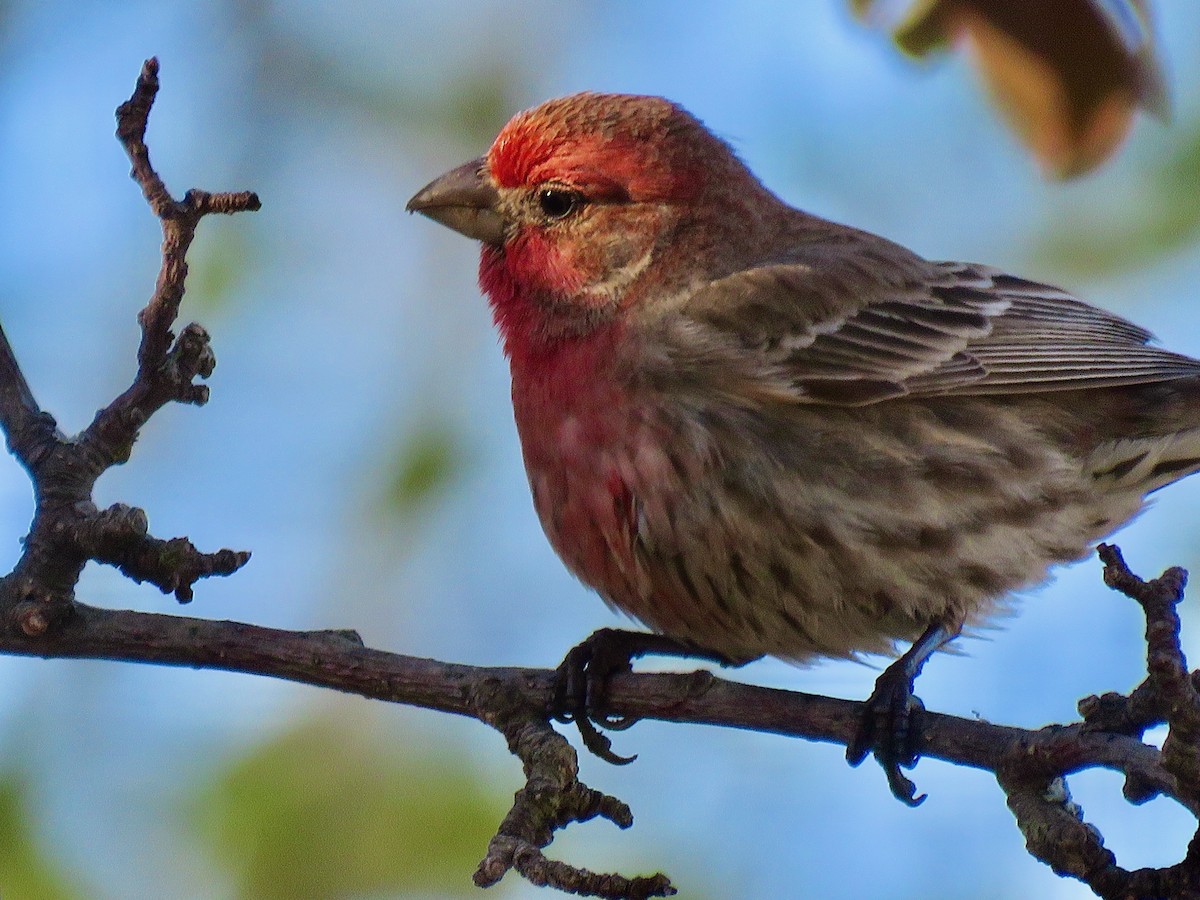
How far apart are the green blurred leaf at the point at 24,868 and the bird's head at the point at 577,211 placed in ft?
8.38

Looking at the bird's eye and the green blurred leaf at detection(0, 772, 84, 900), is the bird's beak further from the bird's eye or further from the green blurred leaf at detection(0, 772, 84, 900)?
the green blurred leaf at detection(0, 772, 84, 900)

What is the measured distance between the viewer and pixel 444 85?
786 centimetres

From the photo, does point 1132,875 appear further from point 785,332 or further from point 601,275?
point 601,275

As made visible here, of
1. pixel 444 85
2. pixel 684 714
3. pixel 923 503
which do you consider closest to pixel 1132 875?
pixel 684 714

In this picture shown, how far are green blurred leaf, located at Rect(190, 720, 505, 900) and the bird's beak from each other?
2099 millimetres

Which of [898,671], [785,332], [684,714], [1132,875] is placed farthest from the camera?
[785,332]

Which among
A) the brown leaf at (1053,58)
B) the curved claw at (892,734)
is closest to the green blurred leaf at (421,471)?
the curved claw at (892,734)

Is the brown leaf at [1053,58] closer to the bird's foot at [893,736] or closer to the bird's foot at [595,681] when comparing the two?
the bird's foot at [893,736]

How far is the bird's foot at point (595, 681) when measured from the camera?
4641 millimetres

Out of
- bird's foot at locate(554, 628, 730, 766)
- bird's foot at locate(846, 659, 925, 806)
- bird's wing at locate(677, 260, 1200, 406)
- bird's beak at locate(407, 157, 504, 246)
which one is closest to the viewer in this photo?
bird's foot at locate(846, 659, 925, 806)

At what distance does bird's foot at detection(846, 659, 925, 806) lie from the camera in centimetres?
427

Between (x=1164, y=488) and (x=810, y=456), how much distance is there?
1.44 meters

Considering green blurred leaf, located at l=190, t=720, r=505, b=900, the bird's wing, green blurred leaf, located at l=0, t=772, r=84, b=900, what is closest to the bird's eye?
the bird's wing

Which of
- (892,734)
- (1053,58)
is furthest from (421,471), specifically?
(1053,58)
